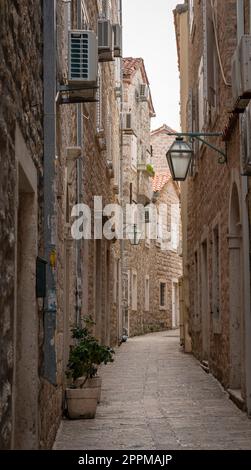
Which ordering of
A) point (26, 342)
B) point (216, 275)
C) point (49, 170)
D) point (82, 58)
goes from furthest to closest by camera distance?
point (216, 275) < point (82, 58) < point (49, 170) < point (26, 342)

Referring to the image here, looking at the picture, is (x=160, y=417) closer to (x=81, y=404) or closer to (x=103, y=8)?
(x=81, y=404)

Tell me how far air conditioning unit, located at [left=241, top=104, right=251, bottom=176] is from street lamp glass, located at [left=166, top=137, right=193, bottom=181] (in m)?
1.88

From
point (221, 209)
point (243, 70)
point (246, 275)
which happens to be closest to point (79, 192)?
point (221, 209)

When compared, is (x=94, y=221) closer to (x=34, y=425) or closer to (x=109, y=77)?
(x=109, y=77)

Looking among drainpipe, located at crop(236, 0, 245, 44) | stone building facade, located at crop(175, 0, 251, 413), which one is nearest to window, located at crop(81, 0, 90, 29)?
stone building facade, located at crop(175, 0, 251, 413)

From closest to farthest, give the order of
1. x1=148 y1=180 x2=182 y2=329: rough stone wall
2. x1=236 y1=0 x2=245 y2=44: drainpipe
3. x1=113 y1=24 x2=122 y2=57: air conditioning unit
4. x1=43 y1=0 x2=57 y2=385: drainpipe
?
x1=43 y1=0 x2=57 y2=385: drainpipe < x1=236 y1=0 x2=245 y2=44: drainpipe < x1=113 y1=24 x2=122 y2=57: air conditioning unit < x1=148 y1=180 x2=182 y2=329: rough stone wall

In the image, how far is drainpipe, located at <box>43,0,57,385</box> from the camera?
5.65m

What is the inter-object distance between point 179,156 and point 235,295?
1.82 metres

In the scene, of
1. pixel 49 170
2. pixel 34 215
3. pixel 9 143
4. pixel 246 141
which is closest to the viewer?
pixel 9 143

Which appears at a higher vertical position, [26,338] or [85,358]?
[26,338]

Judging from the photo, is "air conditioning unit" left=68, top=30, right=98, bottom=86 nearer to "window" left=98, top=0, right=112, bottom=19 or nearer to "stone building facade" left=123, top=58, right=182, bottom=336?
"window" left=98, top=0, right=112, bottom=19

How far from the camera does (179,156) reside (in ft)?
33.1

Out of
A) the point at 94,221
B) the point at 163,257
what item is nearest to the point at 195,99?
the point at 94,221

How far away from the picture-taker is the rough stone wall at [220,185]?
9727 millimetres
